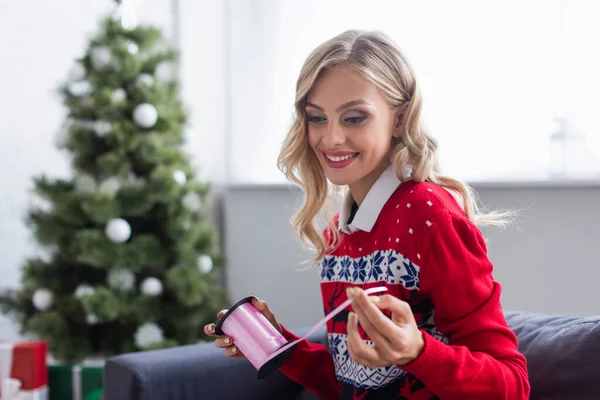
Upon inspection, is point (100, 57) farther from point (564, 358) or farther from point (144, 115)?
point (564, 358)

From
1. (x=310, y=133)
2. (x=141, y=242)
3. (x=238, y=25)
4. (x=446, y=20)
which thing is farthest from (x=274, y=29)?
(x=310, y=133)

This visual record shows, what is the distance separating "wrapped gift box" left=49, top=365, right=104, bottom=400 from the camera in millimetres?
2363

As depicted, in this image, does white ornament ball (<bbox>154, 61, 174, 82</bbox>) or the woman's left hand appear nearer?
the woman's left hand

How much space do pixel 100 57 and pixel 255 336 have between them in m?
1.63

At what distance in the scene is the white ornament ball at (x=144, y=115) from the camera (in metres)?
2.37

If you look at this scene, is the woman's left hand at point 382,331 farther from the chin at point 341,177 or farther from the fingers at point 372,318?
the chin at point 341,177

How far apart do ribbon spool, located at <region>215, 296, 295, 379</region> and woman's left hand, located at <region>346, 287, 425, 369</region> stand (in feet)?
0.85

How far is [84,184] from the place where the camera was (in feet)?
7.76

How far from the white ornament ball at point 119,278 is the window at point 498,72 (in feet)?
3.90

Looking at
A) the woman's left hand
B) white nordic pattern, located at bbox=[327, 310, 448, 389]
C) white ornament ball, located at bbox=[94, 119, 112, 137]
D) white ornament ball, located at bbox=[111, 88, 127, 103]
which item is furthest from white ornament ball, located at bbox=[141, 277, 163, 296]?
the woman's left hand

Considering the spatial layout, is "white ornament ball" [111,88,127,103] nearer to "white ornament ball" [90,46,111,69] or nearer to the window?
"white ornament ball" [90,46,111,69]

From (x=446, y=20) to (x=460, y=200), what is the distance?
1204mm

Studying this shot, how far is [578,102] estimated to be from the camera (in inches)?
73.8

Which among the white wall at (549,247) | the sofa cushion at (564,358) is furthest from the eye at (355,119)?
the white wall at (549,247)
